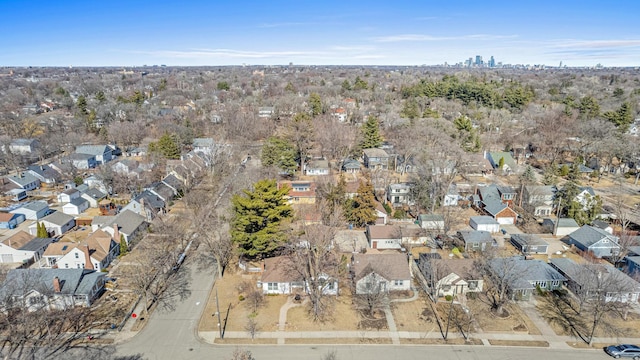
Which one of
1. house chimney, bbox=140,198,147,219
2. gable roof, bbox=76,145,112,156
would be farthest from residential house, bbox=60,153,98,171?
house chimney, bbox=140,198,147,219

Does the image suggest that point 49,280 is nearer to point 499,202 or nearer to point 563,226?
point 499,202

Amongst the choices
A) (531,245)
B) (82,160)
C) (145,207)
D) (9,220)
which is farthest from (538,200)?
(82,160)

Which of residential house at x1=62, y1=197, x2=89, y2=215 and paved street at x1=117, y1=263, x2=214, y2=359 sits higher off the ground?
residential house at x1=62, y1=197, x2=89, y2=215

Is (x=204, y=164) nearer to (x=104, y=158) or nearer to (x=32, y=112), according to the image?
(x=104, y=158)

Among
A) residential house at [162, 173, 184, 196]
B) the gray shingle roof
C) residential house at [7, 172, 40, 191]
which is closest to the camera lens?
the gray shingle roof

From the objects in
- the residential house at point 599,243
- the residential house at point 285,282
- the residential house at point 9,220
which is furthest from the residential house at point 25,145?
the residential house at point 599,243

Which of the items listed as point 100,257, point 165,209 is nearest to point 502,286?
point 100,257

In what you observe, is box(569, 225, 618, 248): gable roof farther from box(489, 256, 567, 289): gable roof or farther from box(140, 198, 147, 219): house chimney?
box(140, 198, 147, 219): house chimney
